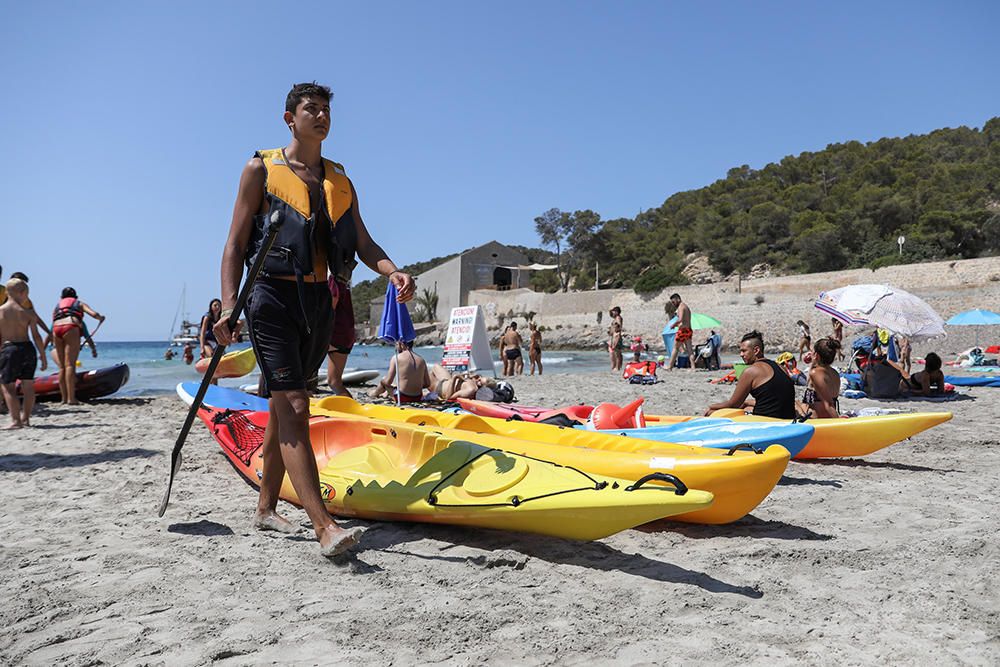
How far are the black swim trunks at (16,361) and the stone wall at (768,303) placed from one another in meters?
22.8

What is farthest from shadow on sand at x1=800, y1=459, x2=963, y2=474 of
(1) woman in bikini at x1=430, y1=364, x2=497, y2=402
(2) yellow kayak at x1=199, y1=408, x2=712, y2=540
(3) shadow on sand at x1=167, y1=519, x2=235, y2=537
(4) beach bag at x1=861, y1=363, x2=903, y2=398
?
(4) beach bag at x1=861, y1=363, x2=903, y2=398

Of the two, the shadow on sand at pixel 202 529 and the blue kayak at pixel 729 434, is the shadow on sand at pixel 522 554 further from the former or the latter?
the blue kayak at pixel 729 434

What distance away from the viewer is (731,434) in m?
4.13

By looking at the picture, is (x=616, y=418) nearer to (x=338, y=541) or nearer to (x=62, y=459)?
(x=338, y=541)

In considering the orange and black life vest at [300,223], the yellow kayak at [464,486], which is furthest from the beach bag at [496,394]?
the orange and black life vest at [300,223]

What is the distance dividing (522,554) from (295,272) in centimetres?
148

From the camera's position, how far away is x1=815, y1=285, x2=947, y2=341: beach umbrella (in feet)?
28.8

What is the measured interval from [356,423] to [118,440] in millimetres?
3153

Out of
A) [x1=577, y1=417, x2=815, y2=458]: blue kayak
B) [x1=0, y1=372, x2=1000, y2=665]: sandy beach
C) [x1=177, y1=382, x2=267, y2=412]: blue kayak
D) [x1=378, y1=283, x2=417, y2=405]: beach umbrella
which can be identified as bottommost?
[x1=0, y1=372, x2=1000, y2=665]: sandy beach

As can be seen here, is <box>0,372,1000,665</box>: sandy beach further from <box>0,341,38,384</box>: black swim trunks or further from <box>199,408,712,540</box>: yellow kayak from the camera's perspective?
<box>0,341,38,384</box>: black swim trunks

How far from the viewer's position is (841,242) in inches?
1601

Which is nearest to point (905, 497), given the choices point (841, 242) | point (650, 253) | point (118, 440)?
point (118, 440)

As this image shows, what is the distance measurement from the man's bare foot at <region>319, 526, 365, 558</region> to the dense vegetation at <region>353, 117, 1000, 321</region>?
35.6 meters

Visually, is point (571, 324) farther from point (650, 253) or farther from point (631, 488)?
point (631, 488)
